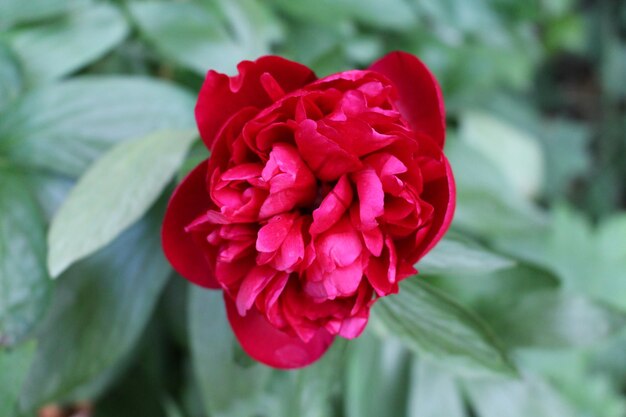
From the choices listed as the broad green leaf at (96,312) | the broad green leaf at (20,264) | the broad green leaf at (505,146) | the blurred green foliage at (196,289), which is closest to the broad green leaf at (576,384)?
the blurred green foliage at (196,289)

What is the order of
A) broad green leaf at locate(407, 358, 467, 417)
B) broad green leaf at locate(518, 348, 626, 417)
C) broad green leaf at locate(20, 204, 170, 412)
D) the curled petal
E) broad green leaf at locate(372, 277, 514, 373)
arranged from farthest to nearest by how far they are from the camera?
broad green leaf at locate(518, 348, 626, 417), broad green leaf at locate(407, 358, 467, 417), broad green leaf at locate(20, 204, 170, 412), broad green leaf at locate(372, 277, 514, 373), the curled petal

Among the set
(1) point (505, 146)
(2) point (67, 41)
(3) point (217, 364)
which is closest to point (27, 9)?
(2) point (67, 41)

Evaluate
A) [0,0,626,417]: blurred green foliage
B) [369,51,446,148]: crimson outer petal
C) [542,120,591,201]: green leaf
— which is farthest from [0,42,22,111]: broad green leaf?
[542,120,591,201]: green leaf

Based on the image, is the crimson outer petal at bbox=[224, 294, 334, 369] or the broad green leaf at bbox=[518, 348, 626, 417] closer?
the crimson outer petal at bbox=[224, 294, 334, 369]

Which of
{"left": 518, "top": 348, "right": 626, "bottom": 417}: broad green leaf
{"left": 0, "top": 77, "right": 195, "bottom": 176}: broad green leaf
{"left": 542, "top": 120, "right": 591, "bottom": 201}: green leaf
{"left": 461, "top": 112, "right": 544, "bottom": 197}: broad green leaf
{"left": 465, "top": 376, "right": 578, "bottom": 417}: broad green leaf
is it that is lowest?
{"left": 518, "top": 348, "right": 626, "bottom": 417}: broad green leaf

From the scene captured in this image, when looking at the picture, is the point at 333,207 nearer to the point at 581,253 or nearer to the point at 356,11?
the point at 356,11

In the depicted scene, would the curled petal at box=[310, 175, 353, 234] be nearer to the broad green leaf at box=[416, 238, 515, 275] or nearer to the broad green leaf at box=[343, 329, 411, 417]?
the broad green leaf at box=[416, 238, 515, 275]

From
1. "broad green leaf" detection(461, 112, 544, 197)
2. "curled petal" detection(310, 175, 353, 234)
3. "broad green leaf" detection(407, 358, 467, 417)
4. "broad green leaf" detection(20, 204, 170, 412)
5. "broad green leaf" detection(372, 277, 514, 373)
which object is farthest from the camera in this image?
"broad green leaf" detection(461, 112, 544, 197)
